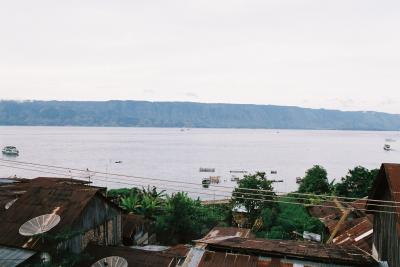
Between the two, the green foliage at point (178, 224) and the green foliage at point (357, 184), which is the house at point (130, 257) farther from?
the green foliage at point (357, 184)

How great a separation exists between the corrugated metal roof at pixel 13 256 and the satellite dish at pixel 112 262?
3.72m

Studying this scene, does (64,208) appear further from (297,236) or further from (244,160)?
(244,160)

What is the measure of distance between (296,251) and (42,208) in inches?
652

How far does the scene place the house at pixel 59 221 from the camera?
21.7 m

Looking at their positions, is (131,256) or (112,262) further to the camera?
(131,256)

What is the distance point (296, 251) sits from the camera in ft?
58.1

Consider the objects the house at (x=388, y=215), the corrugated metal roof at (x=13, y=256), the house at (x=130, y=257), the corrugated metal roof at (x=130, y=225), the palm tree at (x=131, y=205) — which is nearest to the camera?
the house at (x=388, y=215)

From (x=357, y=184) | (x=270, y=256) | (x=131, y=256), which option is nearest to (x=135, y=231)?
(x=131, y=256)

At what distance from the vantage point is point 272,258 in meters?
17.5

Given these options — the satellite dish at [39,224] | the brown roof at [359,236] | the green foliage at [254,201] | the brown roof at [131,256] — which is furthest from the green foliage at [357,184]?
the satellite dish at [39,224]

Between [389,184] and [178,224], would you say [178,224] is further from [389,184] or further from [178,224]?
[389,184]

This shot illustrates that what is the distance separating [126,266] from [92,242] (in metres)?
4.59

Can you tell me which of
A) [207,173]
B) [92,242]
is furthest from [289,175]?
[92,242]

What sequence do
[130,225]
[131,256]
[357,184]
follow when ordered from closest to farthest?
[131,256] < [130,225] < [357,184]
